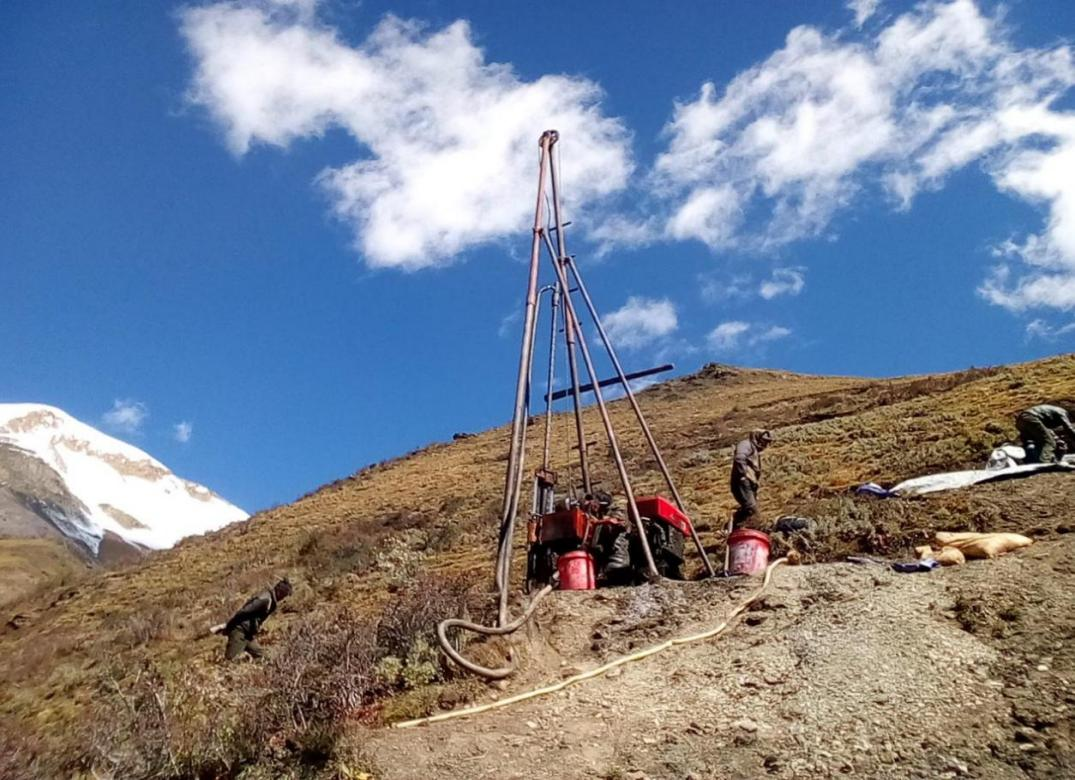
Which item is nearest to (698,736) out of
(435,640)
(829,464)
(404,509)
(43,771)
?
(435,640)

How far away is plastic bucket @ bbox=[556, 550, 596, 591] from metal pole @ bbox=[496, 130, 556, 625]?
2.49 feet

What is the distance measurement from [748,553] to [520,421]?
2434mm

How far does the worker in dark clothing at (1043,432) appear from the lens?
10617 mm

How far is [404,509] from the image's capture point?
2442cm

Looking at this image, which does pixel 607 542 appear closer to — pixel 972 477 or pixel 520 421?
pixel 520 421

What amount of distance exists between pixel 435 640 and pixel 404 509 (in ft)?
58.9

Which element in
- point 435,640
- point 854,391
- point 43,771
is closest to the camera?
point 43,771

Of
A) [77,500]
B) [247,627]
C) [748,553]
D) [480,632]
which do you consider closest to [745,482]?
[748,553]

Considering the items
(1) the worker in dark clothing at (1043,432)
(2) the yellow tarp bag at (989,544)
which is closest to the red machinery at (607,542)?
(2) the yellow tarp bag at (989,544)

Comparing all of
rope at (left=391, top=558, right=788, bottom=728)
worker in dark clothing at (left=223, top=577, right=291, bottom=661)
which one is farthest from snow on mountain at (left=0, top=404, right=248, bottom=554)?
rope at (left=391, top=558, right=788, bottom=728)

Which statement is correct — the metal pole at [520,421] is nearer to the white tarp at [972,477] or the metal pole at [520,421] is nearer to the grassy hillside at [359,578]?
the grassy hillside at [359,578]

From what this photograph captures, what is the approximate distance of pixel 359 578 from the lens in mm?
14750

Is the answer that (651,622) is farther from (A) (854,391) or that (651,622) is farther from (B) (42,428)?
(B) (42,428)

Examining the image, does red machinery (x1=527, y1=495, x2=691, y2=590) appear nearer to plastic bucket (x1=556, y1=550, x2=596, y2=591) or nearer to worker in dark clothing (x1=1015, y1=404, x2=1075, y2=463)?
plastic bucket (x1=556, y1=550, x2=596, y2=591)
